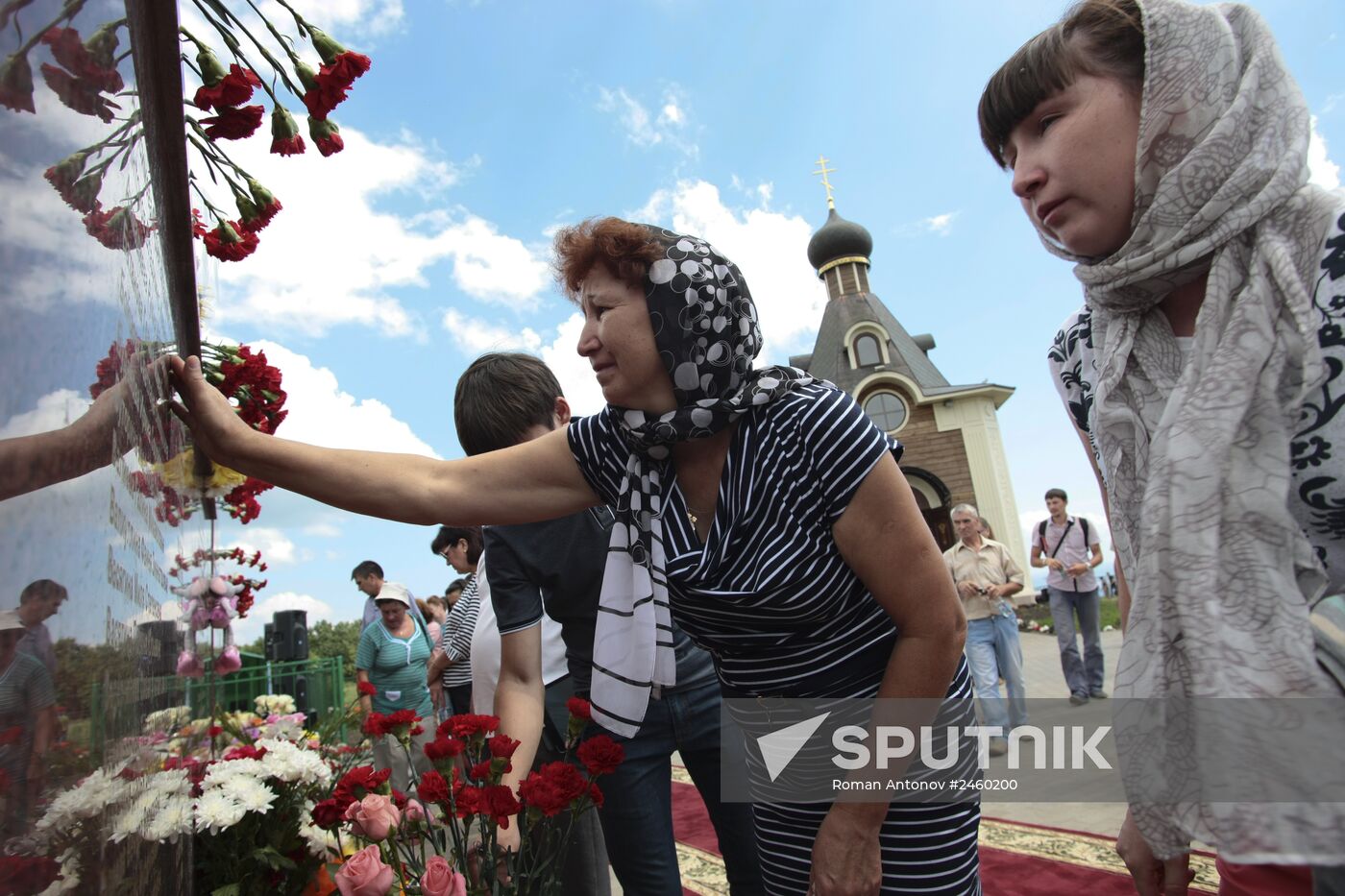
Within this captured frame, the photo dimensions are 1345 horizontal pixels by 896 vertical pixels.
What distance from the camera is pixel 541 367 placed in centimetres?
240

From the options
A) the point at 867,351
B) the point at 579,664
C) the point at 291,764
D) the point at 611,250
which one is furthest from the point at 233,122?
the point at 867,351

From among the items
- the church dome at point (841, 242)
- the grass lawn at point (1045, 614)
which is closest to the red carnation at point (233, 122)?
the grass lawn at point (1045, 614)

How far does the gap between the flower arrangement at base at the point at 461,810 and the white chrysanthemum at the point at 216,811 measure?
0.38 meters

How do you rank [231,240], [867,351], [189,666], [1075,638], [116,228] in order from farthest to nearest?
[867,351], [1075,638], [189,666], [231,240], [116,228]

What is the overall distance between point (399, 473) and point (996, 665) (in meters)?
5.74

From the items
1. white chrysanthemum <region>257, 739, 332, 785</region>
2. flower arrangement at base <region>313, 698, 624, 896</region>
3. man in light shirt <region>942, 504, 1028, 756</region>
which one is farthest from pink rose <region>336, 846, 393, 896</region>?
man in light shirt <region>942, 504, 1028, 756</region>

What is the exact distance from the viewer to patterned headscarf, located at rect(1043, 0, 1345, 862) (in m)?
1.04

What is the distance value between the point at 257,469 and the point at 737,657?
942 mm

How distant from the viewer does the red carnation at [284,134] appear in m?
1.61

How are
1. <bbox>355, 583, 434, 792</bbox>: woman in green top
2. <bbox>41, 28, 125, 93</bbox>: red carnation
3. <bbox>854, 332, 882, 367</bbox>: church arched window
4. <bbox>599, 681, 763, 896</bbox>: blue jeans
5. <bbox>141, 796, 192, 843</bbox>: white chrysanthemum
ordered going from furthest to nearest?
<bbox>854, 332, 882, 367</bbox>: church arched window, <bbox>355, 583, 434, 792</bbox>: woman in green top, <bbox>599, 681, 763, 896</bbox>: blue jeans, <bbox>141, 796, 192, 843</bbox>: white chrysanthemum, <bbox>41, 28, 125, 93</bbox>: red carnation

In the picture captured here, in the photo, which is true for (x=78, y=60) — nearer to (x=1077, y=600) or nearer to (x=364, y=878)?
(x=364, y=878)

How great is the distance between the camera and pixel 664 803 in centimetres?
209

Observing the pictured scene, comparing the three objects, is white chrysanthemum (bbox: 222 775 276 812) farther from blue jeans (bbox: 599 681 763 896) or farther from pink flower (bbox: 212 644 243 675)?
pink flower (bbox: 212 644 243 675)

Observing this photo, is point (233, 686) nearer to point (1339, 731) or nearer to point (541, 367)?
point (541, 367)
